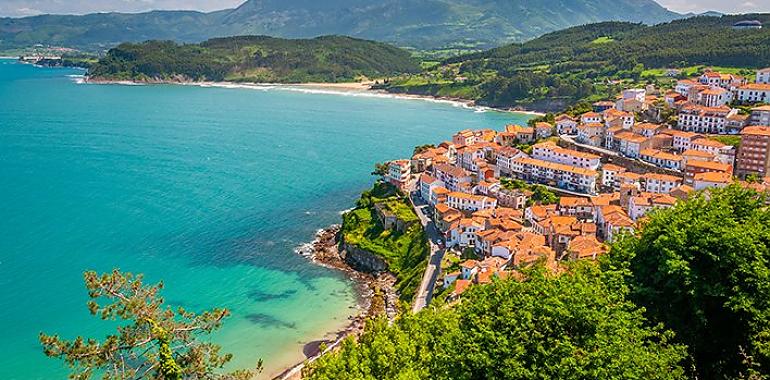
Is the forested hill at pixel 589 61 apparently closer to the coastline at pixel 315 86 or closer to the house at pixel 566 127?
the coastline at pixel 315 86

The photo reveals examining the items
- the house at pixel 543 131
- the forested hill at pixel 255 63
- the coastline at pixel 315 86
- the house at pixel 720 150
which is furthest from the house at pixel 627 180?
the forested hill at pixel 255 63

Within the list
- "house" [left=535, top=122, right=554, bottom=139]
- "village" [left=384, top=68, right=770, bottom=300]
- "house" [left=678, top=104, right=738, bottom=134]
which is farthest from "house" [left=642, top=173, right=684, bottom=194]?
"house" [left=535, top=122, right=554, bottom=139]

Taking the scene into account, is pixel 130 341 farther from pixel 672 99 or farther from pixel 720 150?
pixel 672 99

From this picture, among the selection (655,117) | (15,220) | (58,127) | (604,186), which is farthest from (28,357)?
(58,127)

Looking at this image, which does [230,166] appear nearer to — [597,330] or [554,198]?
[554,198]

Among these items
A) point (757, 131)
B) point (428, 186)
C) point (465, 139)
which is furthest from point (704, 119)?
point (428, 186)

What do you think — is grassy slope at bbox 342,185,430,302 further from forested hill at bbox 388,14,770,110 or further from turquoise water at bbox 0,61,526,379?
forested hill at bbox 388,14,770,110

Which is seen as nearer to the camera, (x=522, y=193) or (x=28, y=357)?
(x=28, y=357)
